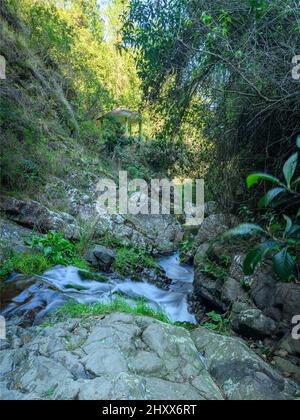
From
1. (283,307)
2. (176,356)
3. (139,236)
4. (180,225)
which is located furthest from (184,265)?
(176,356)

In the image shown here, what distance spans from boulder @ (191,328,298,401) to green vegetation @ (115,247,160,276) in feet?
9.60

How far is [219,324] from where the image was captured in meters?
3.34

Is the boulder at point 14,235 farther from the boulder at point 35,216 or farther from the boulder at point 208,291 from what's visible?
the boulder at point 208,291

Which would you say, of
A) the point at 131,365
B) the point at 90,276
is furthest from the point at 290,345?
the point at 90,276

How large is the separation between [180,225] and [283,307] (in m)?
5.26

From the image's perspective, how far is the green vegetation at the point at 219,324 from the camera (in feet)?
10.5

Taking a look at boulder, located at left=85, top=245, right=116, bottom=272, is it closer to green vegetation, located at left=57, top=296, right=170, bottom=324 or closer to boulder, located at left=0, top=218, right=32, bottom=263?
boulder, located at left=0, top=218, right=32, bottom=263

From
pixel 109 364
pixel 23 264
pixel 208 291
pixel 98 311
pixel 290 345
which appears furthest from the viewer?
pixel 23 264

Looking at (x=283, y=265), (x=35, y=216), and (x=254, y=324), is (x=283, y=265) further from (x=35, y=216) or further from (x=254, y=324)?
(x=35, y=216)

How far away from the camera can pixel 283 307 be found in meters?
2.88

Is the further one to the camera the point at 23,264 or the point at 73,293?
the point at 23,264

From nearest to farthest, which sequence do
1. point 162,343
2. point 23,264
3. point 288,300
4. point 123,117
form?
1. point 162,343
2. point 288,300
3. point 23,264
4. point 123,117

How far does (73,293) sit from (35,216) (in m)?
2.30
